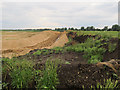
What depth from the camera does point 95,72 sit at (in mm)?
2998

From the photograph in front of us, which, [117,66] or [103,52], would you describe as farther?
[103,52]

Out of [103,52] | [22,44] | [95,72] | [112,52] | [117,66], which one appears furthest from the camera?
[22,44]

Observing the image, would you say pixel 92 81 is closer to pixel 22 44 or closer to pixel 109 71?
pixel 109 71

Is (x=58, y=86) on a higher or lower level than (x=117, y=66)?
lower

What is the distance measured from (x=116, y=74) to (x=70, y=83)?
130cm

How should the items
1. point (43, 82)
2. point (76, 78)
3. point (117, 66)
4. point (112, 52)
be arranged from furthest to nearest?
point (112, 52)
point (117, 66)
point (76, 78)
point (43, 82)

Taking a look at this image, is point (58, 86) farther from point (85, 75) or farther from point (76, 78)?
point (85, 75)

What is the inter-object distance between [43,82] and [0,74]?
1308 mm

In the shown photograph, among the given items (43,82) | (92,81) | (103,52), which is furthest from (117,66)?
(103,52)

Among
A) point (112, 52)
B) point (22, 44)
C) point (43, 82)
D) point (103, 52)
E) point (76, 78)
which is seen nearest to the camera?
point (43, 82)

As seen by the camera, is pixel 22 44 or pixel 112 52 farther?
pixel 22 44

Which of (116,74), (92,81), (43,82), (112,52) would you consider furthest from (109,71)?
(112,52)

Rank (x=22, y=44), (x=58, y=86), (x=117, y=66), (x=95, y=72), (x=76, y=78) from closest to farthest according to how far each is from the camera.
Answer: (x=58, y=86), (x=76, y=78), (x=95, y=72), (x=117, y=66), (x=22, y=44)

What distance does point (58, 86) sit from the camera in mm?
2570
